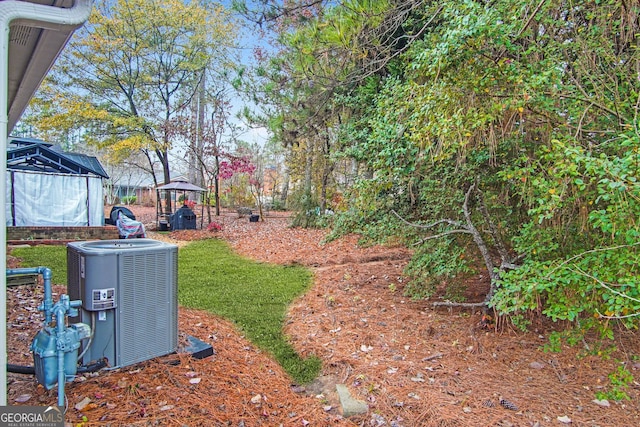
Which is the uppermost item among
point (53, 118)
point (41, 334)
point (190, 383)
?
point (53, 118)

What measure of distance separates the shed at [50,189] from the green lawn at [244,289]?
299 centimetres

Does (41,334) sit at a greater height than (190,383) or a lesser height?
greater

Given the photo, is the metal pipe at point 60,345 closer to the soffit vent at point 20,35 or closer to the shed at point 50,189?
the soffit vent at point 20,35

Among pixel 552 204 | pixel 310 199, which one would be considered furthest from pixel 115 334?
pixel 310 199

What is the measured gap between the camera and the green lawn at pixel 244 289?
3396mm

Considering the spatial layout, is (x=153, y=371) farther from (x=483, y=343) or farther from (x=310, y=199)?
(x=310, y=199)

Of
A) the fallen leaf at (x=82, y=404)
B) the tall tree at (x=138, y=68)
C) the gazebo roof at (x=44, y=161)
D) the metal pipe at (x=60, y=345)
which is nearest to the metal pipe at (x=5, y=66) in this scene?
the metal pipe at (x=60, y=345)

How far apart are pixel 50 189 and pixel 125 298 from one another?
10.7 metres

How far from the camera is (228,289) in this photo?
5.25 metres

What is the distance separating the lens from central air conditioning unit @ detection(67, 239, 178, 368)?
2205 mm

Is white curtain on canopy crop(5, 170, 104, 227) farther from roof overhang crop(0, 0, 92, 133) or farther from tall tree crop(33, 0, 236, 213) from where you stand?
roof overhang crop(0, 0, 92, 133)

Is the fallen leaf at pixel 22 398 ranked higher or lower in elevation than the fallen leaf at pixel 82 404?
higher

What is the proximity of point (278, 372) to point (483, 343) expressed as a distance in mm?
1983

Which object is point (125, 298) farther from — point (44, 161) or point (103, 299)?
point (44, 161)
